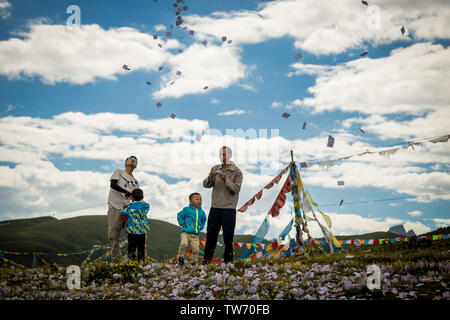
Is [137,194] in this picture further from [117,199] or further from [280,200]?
[280,200]

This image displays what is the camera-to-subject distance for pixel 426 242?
44.1ft

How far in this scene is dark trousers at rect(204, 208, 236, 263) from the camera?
945cm

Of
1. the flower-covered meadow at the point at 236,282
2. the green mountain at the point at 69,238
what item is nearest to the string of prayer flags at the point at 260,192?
the flower-covered meadow at the point at 236,282

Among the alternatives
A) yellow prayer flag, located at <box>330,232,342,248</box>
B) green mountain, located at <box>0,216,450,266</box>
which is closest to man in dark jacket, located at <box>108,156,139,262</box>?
yellow prayer flag, located at <box>330,232,342,248</box>

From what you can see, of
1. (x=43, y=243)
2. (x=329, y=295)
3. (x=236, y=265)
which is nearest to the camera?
(x=329, y=295)

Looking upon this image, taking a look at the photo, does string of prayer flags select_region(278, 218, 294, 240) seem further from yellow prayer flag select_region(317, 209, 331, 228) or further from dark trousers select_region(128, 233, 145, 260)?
dark trousers select_region(128, 233, 145, 260)

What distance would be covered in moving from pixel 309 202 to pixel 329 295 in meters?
7.62

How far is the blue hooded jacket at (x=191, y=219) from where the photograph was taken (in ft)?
35.7

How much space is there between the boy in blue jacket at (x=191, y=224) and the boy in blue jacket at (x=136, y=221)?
101 cm

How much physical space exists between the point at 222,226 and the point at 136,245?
2.81 metres

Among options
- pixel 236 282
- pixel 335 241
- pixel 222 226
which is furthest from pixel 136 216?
pixel 335 241
